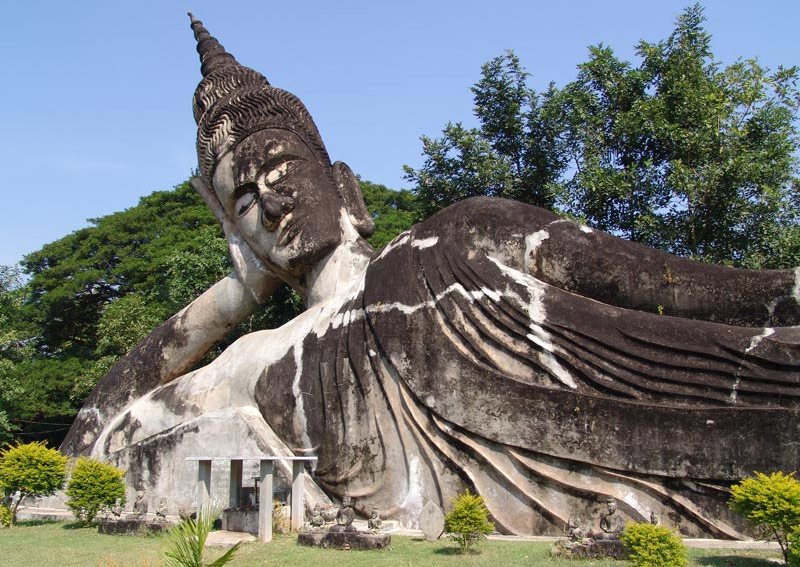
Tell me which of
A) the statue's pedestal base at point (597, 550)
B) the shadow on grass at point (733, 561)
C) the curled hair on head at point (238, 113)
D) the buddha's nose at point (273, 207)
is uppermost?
the curled hair on head at point (238, 113)

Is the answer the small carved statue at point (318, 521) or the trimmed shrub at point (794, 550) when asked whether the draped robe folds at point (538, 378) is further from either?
the trimmed shrub at point (794, 550)

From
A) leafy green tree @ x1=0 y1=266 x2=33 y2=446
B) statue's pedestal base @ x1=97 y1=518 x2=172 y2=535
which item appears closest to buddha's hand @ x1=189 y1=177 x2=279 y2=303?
statue's pedestal base @ x1=97 y1=518 x2=172 y2=535

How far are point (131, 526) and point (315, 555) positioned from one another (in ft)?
7.29

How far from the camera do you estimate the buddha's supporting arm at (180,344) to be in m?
10.4

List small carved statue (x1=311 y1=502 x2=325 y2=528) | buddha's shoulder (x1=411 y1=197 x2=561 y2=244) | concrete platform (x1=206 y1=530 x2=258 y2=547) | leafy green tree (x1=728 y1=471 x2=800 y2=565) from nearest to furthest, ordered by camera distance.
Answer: leafy green tree (x1=728 y1=471 x2=800 y2=565) → concrete platform (x1=206 y1=530 x2=258 y2=547) → small carved statue (x1=311 y1=502 x2=325 y2=528) → buddha's shoulder (x1=411 y1=197 x2=561 y2=244)

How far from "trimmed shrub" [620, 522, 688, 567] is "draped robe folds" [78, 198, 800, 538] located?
148cm

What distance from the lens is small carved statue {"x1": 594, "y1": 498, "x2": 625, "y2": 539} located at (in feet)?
19.0

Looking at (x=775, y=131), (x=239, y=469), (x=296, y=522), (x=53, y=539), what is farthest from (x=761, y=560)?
(x=775, y=131)

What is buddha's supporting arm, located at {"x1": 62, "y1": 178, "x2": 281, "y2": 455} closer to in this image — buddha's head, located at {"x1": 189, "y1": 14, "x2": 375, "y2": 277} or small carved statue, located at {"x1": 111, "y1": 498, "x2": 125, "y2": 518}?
buddha's head, located at {"x1": 189, "y1": 14, "x2": 375, "y2": 277}

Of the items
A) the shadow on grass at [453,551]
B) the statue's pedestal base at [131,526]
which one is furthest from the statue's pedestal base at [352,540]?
the statue's pedestal base at [131,526]

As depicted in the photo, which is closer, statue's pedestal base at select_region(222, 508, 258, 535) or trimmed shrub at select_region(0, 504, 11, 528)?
statue's pedestal base at select_region(222, 508, 258, 535)

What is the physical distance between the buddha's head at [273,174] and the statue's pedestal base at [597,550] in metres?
4.97

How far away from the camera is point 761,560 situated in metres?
5.51

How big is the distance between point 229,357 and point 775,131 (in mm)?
9135
